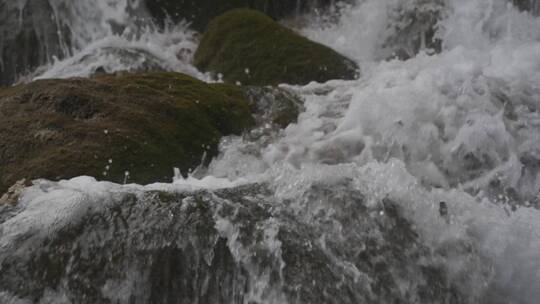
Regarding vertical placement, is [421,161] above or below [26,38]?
above

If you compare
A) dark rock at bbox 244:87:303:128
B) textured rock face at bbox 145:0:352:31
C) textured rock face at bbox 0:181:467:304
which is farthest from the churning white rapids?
textured rock face at bbox 145:0:352:31

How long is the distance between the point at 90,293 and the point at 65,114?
2.33 meters

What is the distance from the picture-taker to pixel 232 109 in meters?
6.32

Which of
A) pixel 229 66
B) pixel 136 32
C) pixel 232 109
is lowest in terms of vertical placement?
pixel 136 32

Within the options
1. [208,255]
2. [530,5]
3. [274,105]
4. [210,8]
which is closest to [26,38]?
[210,8]

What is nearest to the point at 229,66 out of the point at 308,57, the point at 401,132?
the point at 308,57

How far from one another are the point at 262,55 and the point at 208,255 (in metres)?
5.24

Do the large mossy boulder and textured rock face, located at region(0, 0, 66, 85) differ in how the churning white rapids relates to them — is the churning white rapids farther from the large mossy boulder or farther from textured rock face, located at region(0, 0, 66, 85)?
textured rock face, located at region(0, 0, 66, 85)

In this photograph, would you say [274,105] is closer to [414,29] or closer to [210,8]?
[414,29]

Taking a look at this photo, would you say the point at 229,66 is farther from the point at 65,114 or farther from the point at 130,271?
the point at 130,271

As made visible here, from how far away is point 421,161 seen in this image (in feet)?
18.6

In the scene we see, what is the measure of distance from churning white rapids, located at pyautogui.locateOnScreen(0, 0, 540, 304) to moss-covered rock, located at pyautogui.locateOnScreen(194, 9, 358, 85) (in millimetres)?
382

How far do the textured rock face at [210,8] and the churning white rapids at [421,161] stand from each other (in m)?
1.80

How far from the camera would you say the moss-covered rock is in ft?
27.1
